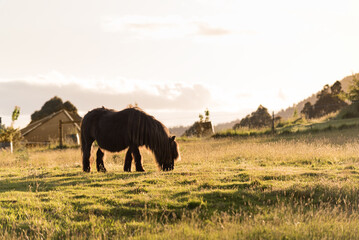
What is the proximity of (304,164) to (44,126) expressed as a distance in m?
31.1

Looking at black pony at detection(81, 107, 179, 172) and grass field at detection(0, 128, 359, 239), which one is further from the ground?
black pony at detection(81, 107, 179, 172)

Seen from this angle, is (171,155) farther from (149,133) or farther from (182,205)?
(182,205)

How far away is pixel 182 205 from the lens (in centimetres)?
845

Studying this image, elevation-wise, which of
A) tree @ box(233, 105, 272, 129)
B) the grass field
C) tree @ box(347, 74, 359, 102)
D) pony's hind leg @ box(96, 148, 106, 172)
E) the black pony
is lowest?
the grass field

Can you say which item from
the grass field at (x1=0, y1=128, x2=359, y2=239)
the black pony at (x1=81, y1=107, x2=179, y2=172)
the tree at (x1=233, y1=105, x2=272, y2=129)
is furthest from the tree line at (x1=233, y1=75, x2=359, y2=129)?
the black pony at (x1=81, y1=107, x2=179, y2=172)

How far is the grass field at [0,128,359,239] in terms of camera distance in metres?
6.83

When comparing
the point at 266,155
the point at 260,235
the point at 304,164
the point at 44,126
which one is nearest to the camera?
the point at 260,235

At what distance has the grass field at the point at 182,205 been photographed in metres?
6.83

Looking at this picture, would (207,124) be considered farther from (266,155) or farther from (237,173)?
(237,173)

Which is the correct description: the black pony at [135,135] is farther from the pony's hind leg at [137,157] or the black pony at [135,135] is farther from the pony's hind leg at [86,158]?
the pony's hind leg at [86,158]

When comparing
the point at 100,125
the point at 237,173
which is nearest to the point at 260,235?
the point at 237,173

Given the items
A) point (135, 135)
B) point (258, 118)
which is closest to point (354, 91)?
Answer: point (258, 118)

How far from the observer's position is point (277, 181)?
37.0 ft

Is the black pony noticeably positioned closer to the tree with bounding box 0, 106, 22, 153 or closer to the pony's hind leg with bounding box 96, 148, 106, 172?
the pony's hind leg with bounding box 96, 148, 106, 172
